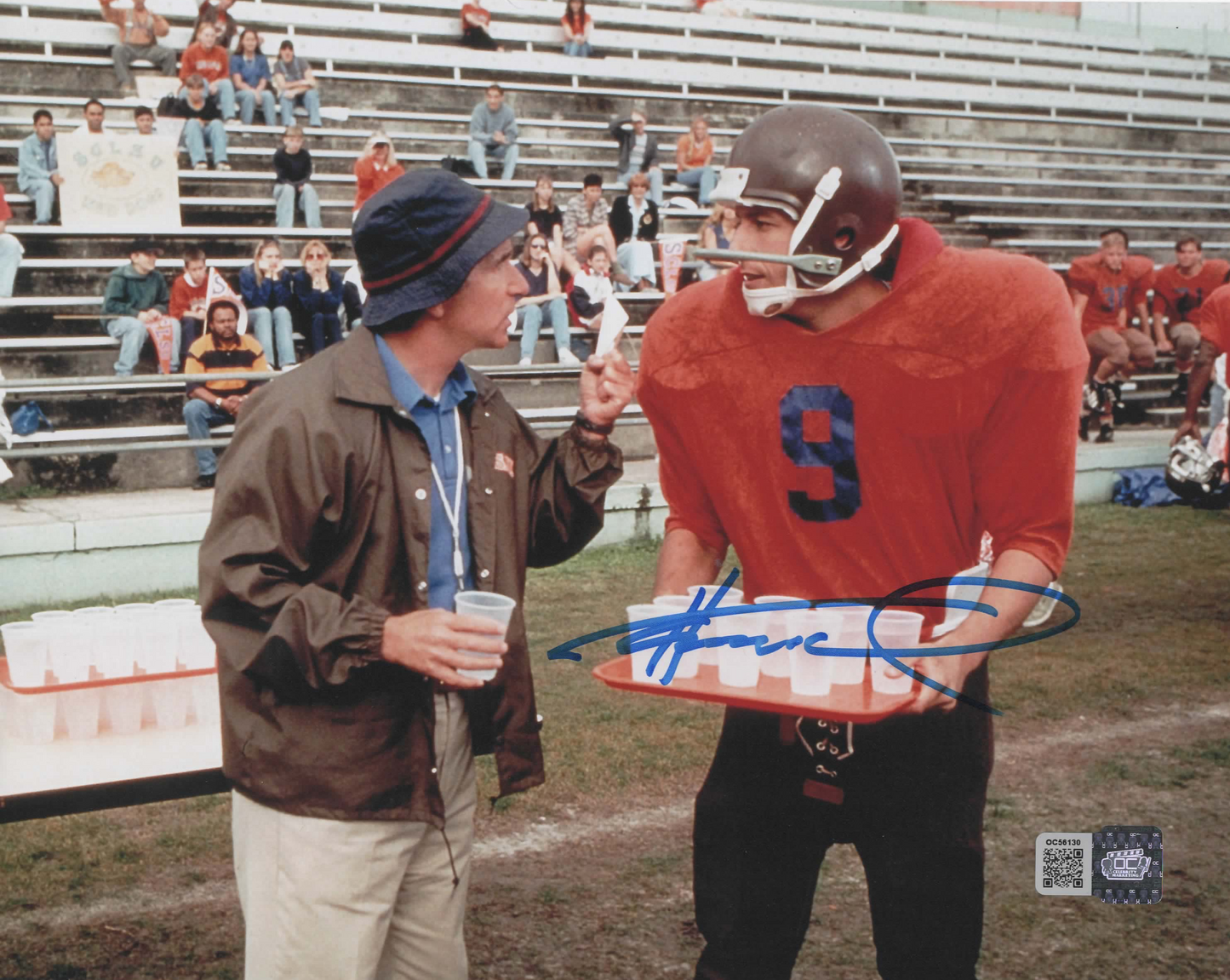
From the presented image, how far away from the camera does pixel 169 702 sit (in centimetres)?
356

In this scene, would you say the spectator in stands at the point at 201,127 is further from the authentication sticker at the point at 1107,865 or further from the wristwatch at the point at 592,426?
the wristwatch at the point at 592,426

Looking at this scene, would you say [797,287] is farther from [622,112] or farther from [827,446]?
[622,112]

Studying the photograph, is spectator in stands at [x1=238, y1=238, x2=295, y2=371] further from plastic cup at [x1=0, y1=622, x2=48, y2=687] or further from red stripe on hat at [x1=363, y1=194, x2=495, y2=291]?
red stripe on hat at [x1=363, y1=194, x2=495, y2=291]

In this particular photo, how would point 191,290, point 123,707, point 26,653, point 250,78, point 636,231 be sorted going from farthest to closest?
point 250,78
point 636,231
point 191,290
point 123,707
point 26,653

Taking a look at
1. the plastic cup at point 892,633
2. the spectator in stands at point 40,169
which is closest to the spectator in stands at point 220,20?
the spectator in stands at point 40,169

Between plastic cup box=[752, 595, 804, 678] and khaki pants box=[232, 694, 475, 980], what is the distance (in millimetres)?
637

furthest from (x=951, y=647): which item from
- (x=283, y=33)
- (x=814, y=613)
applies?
(x=283, y=33)

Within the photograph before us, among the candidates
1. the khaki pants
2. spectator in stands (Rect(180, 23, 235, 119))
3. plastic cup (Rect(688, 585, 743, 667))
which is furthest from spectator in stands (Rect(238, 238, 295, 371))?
plastic cup (Rect(688, 585, 743, 667))

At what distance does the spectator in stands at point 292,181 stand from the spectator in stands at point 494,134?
2.45 m

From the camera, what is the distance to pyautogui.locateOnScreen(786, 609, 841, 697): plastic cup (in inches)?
96.2

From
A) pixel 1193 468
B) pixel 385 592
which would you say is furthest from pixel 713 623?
pixel 1193 468

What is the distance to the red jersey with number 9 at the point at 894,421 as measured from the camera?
2.53 metres

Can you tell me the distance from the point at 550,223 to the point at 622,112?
245 inches
